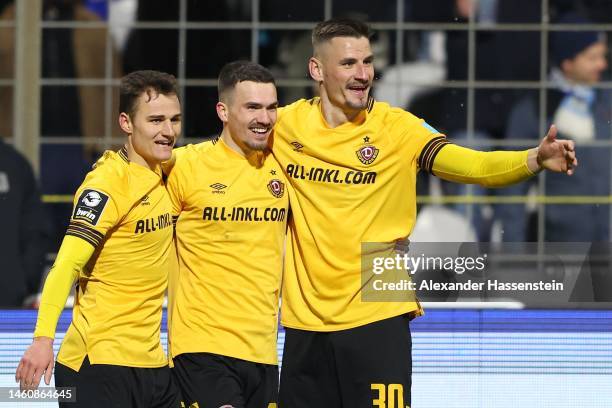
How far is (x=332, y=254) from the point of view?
5.27 meters

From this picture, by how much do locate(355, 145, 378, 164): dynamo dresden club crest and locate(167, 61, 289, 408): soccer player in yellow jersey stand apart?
0.99ft

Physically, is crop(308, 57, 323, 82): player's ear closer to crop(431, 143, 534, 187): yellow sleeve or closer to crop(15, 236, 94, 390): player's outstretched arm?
crop(431, 143, 534, 187): yellow sleeve

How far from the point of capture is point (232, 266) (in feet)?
17.3

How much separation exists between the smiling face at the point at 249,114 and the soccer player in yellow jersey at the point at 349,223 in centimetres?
14

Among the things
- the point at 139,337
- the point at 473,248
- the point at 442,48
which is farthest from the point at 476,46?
the point at 139,337

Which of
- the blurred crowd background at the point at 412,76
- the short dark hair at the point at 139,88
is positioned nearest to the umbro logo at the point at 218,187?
the short dark hair at the point at 139,88

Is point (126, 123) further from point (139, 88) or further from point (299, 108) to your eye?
point (299, 108)

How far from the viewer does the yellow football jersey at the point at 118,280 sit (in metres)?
4.98

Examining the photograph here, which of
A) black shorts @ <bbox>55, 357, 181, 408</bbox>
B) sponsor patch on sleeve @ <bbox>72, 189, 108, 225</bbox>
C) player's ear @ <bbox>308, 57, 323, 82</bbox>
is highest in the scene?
player's ear @ <bbox>308, 57, 323, 82</bbox>

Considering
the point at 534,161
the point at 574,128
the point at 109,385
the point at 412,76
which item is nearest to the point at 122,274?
the point at 109,385

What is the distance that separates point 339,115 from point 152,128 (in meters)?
0.73

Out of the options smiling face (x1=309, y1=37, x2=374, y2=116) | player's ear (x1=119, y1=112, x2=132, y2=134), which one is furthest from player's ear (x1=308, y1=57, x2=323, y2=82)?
player's ear (x1=119, y1=112, x2=132, y2=134)

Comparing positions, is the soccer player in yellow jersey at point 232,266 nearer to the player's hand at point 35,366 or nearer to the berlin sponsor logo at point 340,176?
the berlin sponsor logo at point 340,176

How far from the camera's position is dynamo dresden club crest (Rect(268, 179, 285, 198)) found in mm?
5355
